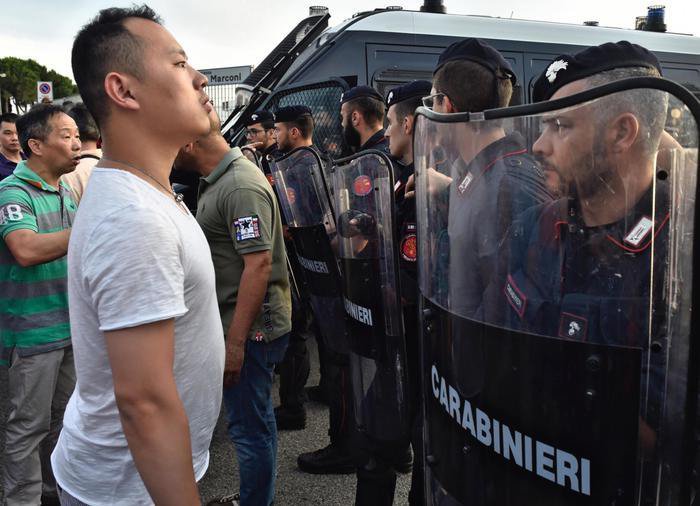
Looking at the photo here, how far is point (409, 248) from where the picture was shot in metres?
2.28

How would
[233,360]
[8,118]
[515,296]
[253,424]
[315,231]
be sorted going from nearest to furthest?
1. [515,296]
2. [233,360]
3. [253,424]
4. [315,231]
5. [8,118]

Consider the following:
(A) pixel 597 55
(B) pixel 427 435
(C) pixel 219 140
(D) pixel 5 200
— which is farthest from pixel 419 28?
(B) pixel 427 435

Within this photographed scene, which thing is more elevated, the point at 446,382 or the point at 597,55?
the point at 597,55

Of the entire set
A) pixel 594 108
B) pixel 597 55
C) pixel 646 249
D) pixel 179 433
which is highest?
pixel 597 55

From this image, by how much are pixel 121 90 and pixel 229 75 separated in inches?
267

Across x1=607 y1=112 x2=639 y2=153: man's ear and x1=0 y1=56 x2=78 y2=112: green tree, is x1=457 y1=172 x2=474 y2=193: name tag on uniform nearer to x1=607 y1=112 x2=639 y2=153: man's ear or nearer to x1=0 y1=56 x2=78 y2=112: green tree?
x1=607 y1=112 x2=639 y2=153: man's ear

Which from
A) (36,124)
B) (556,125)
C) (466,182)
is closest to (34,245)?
(36,124)

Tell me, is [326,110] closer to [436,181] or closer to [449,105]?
[449,105]

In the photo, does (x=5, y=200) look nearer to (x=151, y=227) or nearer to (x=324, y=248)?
(x=324, y=248)

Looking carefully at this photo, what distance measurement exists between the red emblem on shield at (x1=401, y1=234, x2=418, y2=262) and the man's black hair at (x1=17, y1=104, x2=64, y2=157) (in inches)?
74.2

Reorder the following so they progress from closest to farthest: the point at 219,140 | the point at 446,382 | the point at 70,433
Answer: the point at 446,382 → the point at 70,433 → the point at 219,140

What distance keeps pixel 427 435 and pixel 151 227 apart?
749mm

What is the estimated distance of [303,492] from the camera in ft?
10.6

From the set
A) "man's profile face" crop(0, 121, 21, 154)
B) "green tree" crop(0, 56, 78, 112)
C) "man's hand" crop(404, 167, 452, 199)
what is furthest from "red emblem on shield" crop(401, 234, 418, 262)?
"green tree" crop(0, 56, 78, 112)
